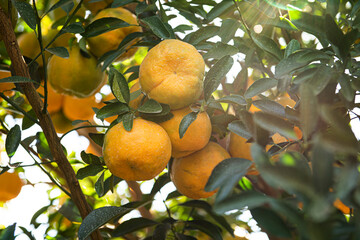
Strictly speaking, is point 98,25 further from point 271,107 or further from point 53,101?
point 271,107

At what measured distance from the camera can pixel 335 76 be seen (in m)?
0.83

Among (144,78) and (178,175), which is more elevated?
(144,78)

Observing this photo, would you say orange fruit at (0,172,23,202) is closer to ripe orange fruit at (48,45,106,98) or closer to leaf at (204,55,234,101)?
ripe orange fruit at (48,45,106,98)

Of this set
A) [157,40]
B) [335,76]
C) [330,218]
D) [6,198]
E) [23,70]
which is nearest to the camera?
[330,218]

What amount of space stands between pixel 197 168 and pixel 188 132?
136 millimetres

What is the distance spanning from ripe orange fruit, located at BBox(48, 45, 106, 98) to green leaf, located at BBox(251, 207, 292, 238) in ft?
3.61

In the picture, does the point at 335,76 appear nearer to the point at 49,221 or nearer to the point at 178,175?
the point at 178,175

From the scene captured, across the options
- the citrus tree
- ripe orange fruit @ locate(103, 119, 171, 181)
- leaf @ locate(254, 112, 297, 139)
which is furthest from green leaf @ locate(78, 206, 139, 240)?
leaf @ locate(254, 112, 297, 139)

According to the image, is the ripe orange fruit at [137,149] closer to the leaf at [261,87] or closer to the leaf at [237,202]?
the leaf at [261,87]

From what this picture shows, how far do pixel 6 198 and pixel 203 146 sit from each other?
0.93 metres

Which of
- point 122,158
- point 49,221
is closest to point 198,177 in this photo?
point 122,158

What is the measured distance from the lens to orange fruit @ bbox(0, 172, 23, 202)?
1.56m

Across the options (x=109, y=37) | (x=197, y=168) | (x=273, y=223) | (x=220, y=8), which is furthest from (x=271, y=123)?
(x=109, y=37)

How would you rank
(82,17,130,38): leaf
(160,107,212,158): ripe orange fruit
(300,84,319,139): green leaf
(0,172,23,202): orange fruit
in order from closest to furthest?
(300,84,319,139): green leaf < (160,107,212,158): ripe orange fruit < (82,17,130,38): leaf < (0,172,23,202): orange fruit
